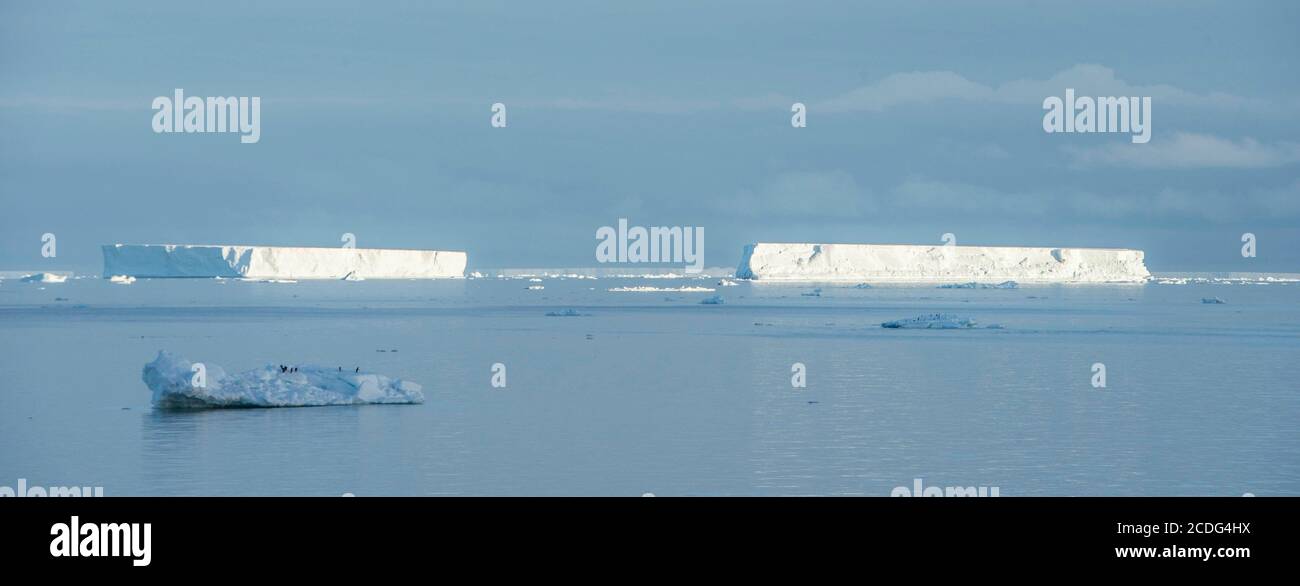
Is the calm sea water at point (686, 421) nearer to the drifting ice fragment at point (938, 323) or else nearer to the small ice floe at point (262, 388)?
the small ice floe at point (262, 388)

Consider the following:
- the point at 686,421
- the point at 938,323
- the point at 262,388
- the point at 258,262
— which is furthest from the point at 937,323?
the point at 258,262

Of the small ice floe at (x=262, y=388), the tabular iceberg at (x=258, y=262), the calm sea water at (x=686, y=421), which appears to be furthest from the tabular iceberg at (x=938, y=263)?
the small ice floe at (x=262, y=388)

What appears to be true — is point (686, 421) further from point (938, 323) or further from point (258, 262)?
point (258, 262)

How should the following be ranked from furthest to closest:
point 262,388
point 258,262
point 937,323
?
point 258,262 → point 937,323 → point 262,388

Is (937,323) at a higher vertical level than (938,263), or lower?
lower
